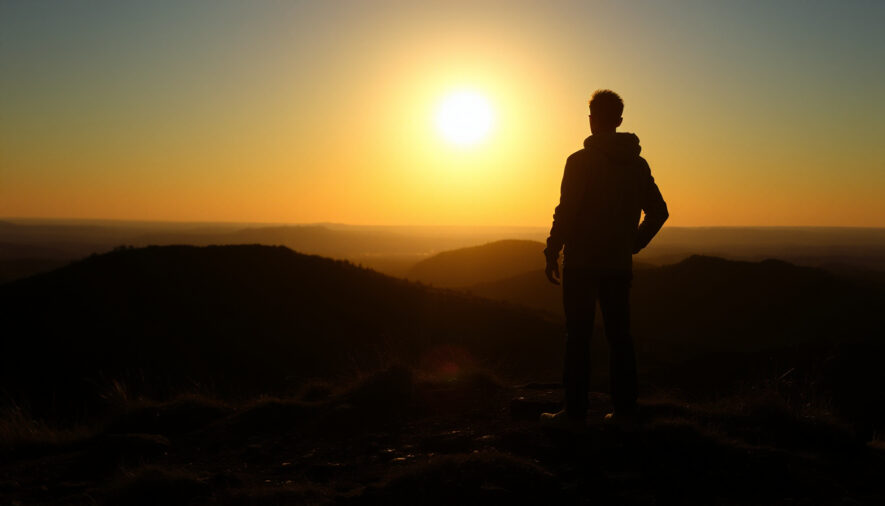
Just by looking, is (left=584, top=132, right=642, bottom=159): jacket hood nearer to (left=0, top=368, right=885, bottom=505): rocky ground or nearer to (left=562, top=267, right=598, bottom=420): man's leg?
(left=562, top=267, right=598, bottom=420): man's leg

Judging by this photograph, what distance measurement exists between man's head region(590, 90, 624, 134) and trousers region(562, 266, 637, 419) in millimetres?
1120

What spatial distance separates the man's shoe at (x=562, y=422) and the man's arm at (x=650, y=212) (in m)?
1.44

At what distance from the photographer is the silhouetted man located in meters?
4.89

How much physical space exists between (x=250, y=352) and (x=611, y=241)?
16.3 meters

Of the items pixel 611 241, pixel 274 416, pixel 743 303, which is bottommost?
pixel 743 303

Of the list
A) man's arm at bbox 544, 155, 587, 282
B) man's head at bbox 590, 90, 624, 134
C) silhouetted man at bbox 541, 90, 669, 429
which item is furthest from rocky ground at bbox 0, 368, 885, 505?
man's head at bbox 590, 90, 624, 134

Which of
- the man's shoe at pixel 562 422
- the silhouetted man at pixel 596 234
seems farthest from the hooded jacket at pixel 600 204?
the man's shoe at pixel 562 422

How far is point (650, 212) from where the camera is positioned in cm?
529

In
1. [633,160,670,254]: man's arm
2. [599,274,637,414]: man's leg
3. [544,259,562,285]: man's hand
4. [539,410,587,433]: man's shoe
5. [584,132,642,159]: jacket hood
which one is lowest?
[539,410,587,433]: man's shoe

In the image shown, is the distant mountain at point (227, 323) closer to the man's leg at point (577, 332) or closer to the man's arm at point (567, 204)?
the man's leg at point (577, 332)

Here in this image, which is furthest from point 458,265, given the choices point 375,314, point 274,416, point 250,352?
point 274,416

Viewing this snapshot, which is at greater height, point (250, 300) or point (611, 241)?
point (611, 241)

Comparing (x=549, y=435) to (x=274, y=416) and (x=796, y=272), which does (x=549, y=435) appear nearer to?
(x=274, y=416)

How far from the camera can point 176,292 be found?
21.6 metres
